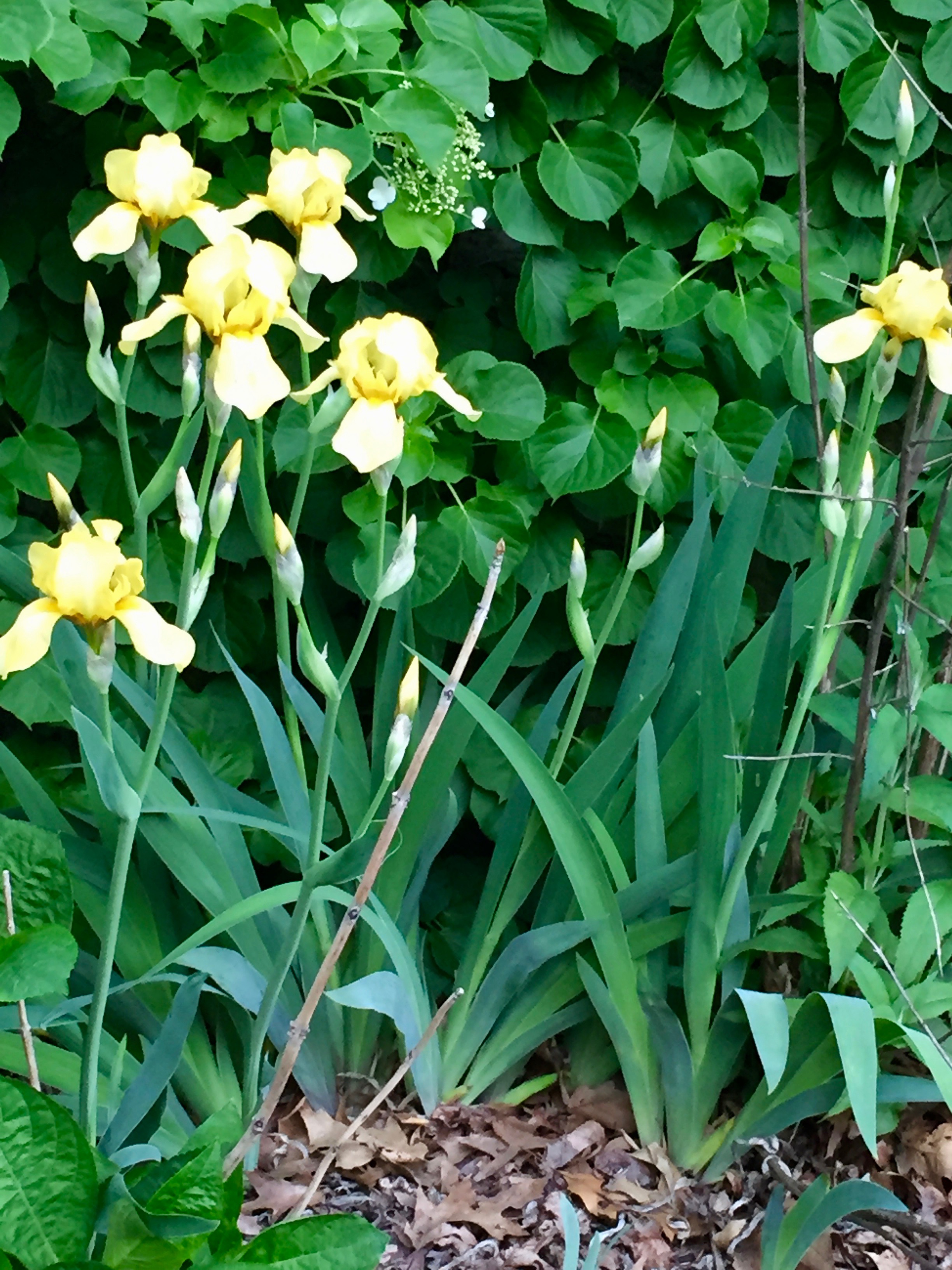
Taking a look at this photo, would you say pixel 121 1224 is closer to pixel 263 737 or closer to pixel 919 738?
pixel 263 737

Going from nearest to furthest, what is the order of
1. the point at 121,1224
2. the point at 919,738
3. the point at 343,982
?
the point at 121,1224, the point at 343,982, the point at 919,738

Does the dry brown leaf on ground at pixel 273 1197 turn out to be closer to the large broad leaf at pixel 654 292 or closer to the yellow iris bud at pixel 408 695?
the yellow iris bud at pixel 408 695

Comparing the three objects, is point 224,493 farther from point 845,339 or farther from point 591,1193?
point 591,1193

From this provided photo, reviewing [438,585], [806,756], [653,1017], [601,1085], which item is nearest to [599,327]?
[438,585]

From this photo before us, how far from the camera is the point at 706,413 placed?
1442mm

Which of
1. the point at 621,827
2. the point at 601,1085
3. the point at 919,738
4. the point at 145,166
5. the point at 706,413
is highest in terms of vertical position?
the point at 145,166

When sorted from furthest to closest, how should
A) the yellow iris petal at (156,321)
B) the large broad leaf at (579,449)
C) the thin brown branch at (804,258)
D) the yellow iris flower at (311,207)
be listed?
1. the large broad leaf at (579,449)
2. the thin brown branch at (804,258)
3. the yellow iris flower at (311,207)
4. the yellow iris petal at (156,321)

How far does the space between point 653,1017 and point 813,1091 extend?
189 mm

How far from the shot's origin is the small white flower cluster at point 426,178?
4.00 ft

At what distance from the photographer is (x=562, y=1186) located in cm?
118

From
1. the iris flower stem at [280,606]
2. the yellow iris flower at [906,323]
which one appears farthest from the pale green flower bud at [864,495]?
the iris flower stem at [280,606]

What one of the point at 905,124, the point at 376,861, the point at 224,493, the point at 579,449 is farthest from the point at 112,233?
the point at 905,124

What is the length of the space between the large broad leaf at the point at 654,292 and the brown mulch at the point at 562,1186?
1012 mm

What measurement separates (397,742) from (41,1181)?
43 centimetres
